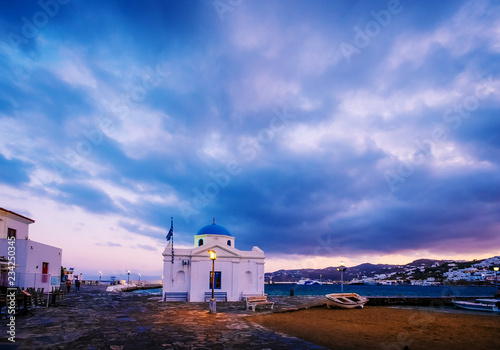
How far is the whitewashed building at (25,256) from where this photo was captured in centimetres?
2520

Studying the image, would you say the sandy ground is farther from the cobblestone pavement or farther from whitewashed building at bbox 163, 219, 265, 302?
whitewashed building at bbox 163, 219, 265, 302

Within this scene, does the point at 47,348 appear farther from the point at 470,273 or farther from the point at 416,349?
the point at 470,273

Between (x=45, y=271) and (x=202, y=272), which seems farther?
(x=45, y=271)

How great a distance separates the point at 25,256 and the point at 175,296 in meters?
12.9

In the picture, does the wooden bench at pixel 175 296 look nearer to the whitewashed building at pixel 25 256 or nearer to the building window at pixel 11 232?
the whitewashed building at pixel 25 256

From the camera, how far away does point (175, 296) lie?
2889cm

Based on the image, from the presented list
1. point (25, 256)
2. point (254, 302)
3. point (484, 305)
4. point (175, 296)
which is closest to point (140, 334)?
point (254, 302)

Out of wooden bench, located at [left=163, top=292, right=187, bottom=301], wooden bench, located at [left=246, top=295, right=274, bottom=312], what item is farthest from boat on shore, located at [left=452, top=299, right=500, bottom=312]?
wooden bench, located at [left=163, top=292, right=187, bottom=301]

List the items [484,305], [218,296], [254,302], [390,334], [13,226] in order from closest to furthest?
1. [390,334]
2. [254,302]
3. [218,296]
4. [13,226]
5. [484,305]

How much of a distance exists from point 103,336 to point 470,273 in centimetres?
20975

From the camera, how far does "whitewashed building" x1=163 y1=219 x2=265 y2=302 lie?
95.6ft

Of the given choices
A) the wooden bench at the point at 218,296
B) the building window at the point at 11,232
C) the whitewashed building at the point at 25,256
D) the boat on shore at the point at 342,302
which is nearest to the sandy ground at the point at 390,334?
the boat on shore at the point at 342,302

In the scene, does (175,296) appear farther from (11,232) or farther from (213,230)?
(11,232)

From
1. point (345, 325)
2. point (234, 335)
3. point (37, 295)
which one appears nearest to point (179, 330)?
point (234, 335)
